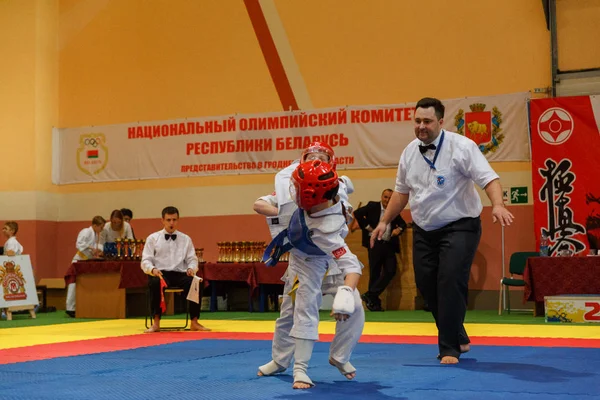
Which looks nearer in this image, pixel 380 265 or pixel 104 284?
pixel 104 284

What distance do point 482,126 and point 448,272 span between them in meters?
7.38

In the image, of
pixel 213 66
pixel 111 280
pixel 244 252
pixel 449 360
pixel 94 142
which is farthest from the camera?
pixel 94 142

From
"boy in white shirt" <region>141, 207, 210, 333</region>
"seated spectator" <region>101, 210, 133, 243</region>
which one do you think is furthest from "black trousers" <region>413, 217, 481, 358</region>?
"seated spectator" <region>101, 210, 133, 243</region>

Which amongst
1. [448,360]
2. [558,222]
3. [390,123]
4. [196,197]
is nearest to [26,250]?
[196,197]

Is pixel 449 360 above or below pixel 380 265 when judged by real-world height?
below

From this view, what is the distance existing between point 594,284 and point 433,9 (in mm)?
5092

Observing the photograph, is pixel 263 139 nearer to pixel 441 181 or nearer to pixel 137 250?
pixel 137 250

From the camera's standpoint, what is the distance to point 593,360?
5270 mm

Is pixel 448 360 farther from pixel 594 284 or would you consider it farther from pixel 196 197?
pixel 196 197

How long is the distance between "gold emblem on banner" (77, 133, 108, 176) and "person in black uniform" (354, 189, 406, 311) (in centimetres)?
528

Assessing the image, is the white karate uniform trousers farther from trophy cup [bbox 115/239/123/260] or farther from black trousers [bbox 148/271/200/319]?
trophy cup [bbox 115/239/123/260]

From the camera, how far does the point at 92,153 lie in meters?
14.8

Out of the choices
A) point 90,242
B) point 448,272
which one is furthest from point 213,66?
point 448,272

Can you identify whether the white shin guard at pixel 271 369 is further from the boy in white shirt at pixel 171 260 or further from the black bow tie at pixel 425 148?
the boy in white shirt at pixel 171 260
